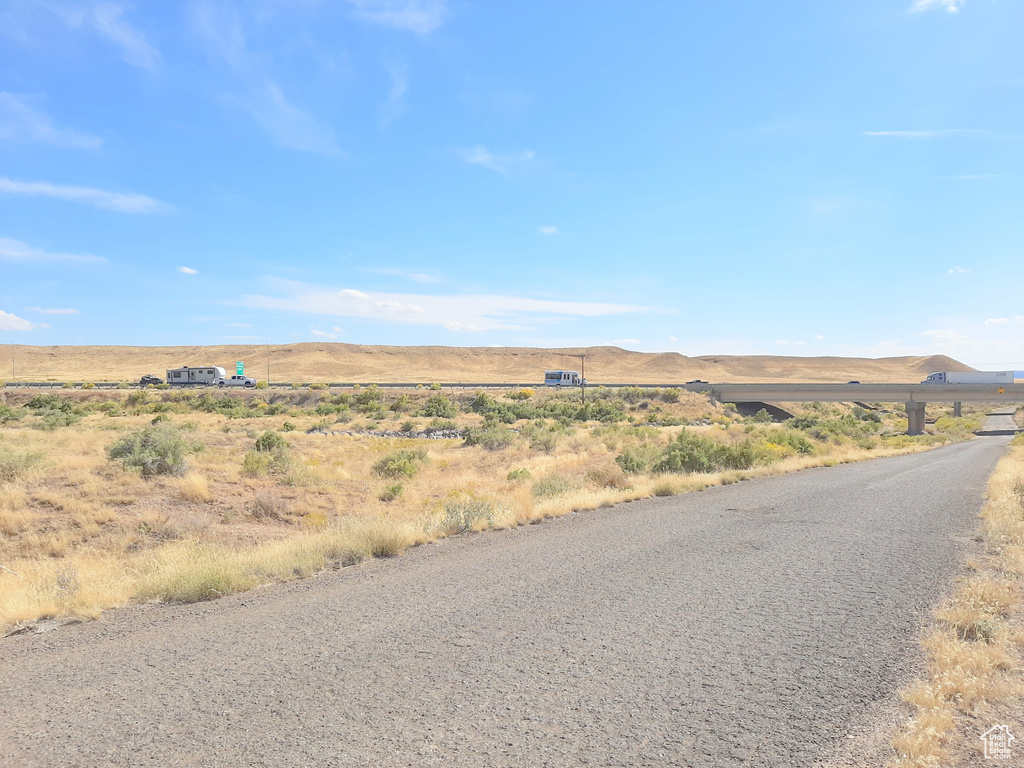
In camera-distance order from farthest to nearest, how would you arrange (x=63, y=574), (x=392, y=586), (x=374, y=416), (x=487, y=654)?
(x=374, y=416), (x=63, y=574), (x=392, y=586), (x=487, y=654)

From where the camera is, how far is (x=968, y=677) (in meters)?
4.98

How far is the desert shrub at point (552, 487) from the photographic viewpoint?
16156 mm

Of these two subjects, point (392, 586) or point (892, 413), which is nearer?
point (392, 586)

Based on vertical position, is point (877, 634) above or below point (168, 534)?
above

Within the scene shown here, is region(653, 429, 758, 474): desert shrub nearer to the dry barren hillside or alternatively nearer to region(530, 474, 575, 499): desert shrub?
region(530, 474, 575, 499): desert shrub

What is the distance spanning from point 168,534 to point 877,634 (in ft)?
43.8

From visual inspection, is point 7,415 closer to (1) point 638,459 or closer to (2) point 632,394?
(1) point 638,459

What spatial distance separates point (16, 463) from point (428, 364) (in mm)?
148944

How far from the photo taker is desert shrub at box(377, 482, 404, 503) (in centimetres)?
1852

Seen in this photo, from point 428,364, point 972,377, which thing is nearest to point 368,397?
point 972,377

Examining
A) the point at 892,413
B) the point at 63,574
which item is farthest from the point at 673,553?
the point at 892,413

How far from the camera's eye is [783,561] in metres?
8.99

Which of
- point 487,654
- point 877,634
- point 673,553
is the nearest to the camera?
point 487,654

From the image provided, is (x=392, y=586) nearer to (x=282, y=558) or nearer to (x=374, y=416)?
(x=282, y=558)
